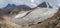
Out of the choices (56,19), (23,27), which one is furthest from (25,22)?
(56,19)

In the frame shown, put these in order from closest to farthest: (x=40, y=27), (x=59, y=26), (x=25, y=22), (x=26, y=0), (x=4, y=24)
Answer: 1. (x=59, y=26)
2. (x=40, y=27)
3. (x=4, y=24)
4. (x=25, y=22)
5. (x=26, y=0)

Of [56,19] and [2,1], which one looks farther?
[2,1]

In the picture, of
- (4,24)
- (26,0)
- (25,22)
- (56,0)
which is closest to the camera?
(4,24)

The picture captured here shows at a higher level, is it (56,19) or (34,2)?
(56,19)

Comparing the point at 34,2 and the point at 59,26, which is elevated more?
the point at 59,26

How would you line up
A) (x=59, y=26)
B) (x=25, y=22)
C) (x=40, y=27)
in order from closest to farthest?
(x=59, y=26) → (x=40, y=27) → (x=25, y=22)

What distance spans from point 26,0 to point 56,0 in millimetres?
559

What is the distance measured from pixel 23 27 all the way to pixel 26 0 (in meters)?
1.41

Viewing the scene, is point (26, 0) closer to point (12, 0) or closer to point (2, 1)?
point (12, 0)

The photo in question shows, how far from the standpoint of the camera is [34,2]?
101 inches

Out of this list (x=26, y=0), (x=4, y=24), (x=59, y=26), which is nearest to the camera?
(x=59, y=26)

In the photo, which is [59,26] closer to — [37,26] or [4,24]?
[37,26]

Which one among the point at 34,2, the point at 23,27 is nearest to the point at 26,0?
the point at 34,2

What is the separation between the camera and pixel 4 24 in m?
1.32
